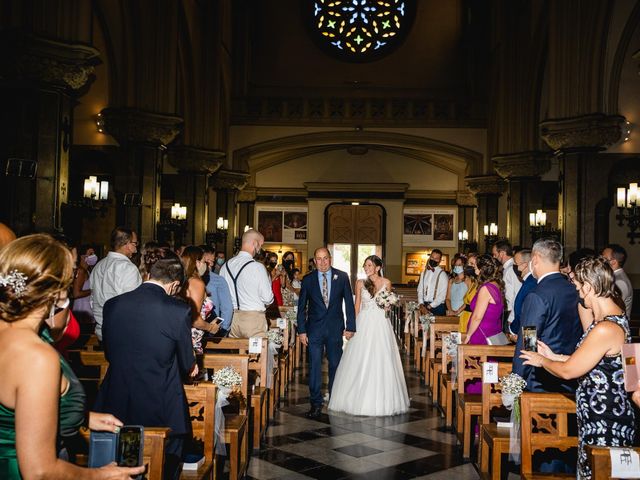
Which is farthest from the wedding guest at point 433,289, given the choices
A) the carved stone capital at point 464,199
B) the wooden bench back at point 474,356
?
the carved stone capital at point 464,199

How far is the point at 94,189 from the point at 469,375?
790 cm

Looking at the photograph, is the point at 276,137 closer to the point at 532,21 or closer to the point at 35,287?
the point at 532,21

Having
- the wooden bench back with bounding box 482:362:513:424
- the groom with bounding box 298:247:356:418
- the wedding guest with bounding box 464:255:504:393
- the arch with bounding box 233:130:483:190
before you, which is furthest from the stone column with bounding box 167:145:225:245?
the wooden bench back with bounding box 482:362:513:424

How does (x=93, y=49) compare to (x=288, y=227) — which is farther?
(x=288, y=227)

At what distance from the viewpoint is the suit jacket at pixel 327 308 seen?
27.2 feet

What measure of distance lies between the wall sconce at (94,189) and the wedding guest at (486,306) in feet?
24.4

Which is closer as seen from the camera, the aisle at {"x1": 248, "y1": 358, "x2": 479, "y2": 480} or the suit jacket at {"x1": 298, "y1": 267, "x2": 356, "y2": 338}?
the aisle at {"x1": 248, "y1": 358, "x2": 479, "y2": 480}

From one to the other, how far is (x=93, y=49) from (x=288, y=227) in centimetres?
2103

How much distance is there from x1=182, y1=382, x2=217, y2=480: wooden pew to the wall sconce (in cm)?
835

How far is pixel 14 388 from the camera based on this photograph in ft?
7.04

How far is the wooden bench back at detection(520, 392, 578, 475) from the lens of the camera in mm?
4309

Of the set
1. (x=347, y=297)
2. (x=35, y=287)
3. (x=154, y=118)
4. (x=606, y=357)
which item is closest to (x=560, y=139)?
(x=347, y=297)

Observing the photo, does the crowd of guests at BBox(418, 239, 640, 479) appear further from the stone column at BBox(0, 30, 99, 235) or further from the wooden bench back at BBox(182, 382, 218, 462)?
the stone column at BBox(0, 30, 99, 235)

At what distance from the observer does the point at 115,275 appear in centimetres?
662
